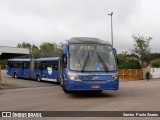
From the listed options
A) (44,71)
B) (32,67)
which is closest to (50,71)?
(44,71)

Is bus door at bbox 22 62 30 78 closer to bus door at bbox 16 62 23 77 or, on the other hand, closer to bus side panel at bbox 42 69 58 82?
bus door at bbox 16 62 23 77

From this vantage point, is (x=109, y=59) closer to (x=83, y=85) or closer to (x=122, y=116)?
(x=83, y=85)

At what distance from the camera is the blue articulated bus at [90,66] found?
1759 centimetres

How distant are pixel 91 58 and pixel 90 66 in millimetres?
480

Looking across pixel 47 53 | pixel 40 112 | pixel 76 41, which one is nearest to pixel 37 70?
pixel 76 41

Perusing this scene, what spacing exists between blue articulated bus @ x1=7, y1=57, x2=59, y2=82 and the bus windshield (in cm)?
1542

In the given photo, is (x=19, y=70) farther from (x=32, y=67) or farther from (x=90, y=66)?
(x=90, y=66)

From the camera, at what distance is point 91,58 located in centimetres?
1809

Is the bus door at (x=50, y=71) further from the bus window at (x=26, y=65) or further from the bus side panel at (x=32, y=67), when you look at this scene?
the bus window at (x=26, y=65)

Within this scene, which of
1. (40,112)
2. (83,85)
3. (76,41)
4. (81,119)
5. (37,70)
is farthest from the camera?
(37,70)

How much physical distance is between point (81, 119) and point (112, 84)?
287 inches

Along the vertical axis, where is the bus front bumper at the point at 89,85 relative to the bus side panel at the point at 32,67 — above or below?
below

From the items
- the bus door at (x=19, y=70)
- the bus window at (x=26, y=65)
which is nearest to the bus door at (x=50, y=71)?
the bus window at (x=26, y=65)

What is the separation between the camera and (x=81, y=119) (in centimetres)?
1069
